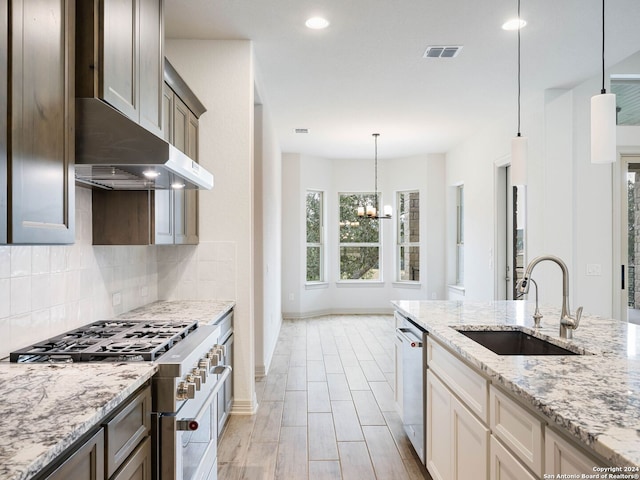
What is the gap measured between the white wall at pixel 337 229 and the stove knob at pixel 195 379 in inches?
240

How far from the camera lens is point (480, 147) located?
6.39 metres

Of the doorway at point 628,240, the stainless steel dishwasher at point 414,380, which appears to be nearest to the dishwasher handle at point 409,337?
the stainless steel dishwasher at point 414,380

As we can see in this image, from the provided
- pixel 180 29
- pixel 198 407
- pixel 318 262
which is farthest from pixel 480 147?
pixel 198 407

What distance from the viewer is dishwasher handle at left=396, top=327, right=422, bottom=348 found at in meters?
2.57

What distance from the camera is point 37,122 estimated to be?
4.44 ft

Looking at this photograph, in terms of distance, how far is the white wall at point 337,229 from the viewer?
8062 millimetres

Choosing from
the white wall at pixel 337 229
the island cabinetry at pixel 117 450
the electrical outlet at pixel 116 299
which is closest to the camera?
the island cabinetry at pixel 117 450

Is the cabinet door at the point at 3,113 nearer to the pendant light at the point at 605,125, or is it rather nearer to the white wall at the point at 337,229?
the pendant light at the point at 605,125

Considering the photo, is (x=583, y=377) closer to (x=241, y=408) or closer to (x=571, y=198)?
(x=241, y=408)

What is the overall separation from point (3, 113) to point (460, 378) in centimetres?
188

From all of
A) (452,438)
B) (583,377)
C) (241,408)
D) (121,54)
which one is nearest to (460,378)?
(452,438)

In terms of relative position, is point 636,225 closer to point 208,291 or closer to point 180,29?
point 208,291

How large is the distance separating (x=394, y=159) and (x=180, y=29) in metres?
5.94

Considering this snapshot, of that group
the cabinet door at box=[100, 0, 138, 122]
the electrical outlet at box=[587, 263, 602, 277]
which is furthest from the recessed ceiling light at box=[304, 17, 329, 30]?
the electrical outlet at box=[587, 263, 602, 277]
